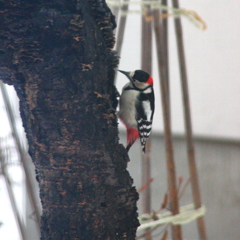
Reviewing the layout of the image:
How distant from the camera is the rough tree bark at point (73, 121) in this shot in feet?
1.47

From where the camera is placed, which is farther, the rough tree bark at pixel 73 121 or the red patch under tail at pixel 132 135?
the red patch under tail at pixel 132 135

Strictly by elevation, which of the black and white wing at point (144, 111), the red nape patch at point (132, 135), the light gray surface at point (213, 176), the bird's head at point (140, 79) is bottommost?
the light gray surface at point (213, 176)

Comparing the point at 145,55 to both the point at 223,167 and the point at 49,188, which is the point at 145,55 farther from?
the point at 223,167

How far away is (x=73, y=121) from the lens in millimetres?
471

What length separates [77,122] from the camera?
47 cm

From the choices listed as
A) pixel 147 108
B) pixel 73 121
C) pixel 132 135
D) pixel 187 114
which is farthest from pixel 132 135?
pixel 73 121

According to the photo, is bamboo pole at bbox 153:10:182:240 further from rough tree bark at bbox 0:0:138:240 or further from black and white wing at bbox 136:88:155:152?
rough tree bark at bbox 0:0:138:240

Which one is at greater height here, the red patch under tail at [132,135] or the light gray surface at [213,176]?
the red patch under tail at [132,135]

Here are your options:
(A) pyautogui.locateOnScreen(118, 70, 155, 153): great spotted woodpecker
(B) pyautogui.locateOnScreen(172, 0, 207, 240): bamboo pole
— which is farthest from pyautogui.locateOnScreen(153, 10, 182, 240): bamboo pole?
(A) pyautogui.locateOnScreen(118, 70, 155, 153): great spotted woodpecker

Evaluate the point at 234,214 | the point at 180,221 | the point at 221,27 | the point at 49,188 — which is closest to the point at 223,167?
the point at 234,214

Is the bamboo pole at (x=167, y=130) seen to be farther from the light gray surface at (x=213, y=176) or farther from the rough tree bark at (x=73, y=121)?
the light gray surface at (x=213, y=176)

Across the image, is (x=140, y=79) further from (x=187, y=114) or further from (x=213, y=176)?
(x=213, y=176)

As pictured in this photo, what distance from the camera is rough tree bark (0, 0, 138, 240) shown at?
45 cm

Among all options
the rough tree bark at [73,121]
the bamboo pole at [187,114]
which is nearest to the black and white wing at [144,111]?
the bamboo pole at [187,114]
